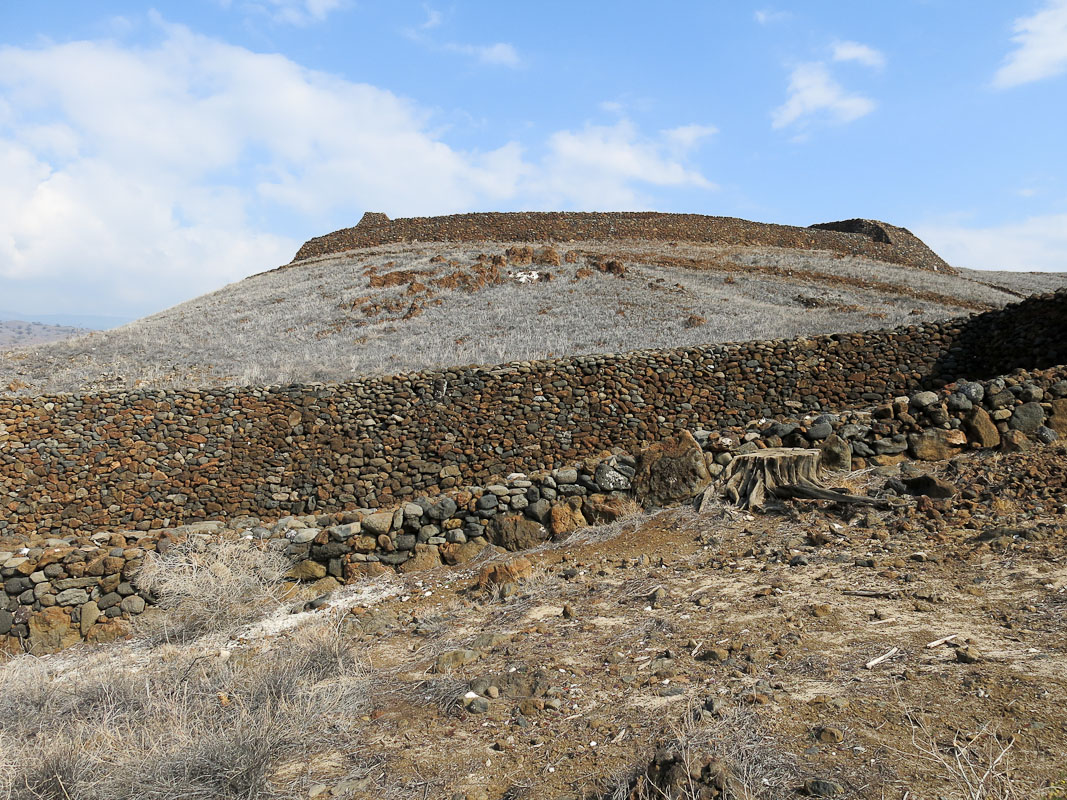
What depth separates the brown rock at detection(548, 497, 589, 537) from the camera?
735 centimetres

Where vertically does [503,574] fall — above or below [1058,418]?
below

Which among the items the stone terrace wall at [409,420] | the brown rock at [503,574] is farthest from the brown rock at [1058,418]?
the stone terrace wall at [409,420]

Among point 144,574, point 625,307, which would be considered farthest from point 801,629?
point 625,307

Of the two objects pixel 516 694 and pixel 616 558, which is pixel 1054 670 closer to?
pixel 516 694

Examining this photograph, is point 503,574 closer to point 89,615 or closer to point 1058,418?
point 89,615

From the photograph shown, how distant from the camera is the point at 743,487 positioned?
6902 mm

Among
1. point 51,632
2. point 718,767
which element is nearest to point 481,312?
point 51,632

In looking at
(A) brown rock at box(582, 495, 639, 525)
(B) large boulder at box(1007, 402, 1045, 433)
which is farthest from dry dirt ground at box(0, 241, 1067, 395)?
(B) large boulder at box(1007, 402, 1045, 433)

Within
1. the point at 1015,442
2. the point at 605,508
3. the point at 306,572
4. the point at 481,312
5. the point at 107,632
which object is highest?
the point at 481,312

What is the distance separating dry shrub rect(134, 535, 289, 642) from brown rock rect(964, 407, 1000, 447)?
776cm

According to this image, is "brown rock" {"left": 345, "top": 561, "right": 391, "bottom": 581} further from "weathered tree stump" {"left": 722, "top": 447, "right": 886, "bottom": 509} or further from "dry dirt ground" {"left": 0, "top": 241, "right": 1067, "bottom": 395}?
"dry dirt ground" {"left": 0, "top": 241, "right": 1067, "bottom": 395}

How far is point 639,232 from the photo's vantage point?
3650 cm

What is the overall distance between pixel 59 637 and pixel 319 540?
113 inches

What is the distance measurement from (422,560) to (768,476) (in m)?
3.94
